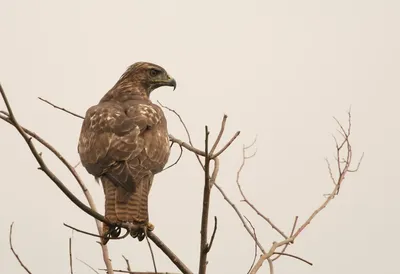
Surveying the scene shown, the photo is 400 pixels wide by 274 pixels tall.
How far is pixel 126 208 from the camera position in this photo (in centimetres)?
498

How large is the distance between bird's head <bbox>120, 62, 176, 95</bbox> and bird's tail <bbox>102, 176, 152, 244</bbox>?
3.00m

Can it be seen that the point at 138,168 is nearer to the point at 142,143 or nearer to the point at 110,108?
the point at 142,143

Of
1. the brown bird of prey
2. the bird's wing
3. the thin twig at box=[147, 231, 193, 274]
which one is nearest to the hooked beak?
the brown bird of prey

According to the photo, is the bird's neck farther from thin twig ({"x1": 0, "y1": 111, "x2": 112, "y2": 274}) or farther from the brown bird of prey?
thin twig ({"x1": 0, "y1": 111, "x2": 112, "y2": 274})

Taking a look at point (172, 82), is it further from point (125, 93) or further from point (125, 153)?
point (125, 153)

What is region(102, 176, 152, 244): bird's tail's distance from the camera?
4926 millimetres

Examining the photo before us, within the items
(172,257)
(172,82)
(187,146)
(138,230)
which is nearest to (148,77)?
(172,82)

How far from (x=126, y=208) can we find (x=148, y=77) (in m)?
3.39

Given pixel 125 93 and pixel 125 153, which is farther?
pixel 125 93

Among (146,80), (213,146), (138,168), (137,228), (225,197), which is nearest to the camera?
(213,146)

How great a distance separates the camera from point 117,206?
501 cm

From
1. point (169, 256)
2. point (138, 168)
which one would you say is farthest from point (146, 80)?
point (169, 256)

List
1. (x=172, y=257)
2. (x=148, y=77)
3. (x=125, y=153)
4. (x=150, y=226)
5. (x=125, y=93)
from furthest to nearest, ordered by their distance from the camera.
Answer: (x=148, y=77), (x=125, y=93), (x=125, y=153), (x=150, y=226), (x=172, y=257)

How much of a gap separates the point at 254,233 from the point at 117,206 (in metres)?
1.32
